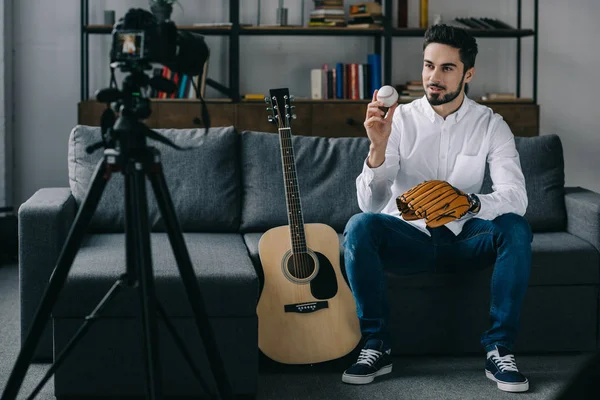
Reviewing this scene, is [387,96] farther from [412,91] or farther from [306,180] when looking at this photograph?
[412,91]

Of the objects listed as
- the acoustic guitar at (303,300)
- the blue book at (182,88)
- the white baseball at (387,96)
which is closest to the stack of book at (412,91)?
the blue book at (182,88)

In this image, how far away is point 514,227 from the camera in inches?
99.0

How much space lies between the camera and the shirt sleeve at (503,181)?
8.43 feet

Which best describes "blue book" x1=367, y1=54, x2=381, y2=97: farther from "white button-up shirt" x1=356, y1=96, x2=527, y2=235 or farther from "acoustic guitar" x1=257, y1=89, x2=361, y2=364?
"acoustic guitar" x1=257, y1=89, x2=361, y2=364

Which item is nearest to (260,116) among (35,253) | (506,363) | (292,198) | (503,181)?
(292,198)

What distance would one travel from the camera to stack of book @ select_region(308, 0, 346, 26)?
4.66 m

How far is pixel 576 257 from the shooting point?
272 cm

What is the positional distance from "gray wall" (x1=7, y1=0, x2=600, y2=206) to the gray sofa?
5.97 feet

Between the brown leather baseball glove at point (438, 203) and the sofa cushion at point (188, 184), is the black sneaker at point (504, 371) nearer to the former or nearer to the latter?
the brown leather baseball glove at point (438, 203)

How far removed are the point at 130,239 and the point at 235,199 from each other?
53.7 inches

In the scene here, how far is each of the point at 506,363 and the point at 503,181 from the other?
1.95ft

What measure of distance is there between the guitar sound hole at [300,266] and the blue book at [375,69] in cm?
225

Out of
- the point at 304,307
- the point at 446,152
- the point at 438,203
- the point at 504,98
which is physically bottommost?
the point at 304,307

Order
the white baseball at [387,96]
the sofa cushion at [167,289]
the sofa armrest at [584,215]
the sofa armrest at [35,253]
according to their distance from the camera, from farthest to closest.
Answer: the sofa armrest at [584,215], the sofa armrest at [35,253], the white baseball at [387,96], the sofa cushion at [167,289]
